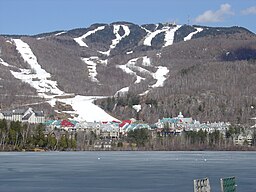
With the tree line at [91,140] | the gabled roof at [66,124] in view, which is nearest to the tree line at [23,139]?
the tree line at [91,140]

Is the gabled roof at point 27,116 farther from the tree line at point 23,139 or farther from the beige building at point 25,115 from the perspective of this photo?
the tree line at point 23,139

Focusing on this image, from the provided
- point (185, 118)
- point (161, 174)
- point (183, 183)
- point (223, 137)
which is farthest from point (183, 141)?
point (183, 183)

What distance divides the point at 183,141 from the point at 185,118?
61.6 meters

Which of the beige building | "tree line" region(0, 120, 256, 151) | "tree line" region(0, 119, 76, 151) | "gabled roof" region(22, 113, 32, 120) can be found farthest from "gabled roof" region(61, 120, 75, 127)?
"tree line" region(0, 119, 76, 151)

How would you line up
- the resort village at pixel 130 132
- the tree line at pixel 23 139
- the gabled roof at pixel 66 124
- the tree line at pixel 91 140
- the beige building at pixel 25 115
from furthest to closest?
the beige building at pixel 25 115
the gabled roof at pixel 66 124
the resort village at pixel 130 132
the tree line at pixel 91 140
the tree line at pixel 23 139

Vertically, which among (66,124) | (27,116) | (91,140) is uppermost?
(27,116)

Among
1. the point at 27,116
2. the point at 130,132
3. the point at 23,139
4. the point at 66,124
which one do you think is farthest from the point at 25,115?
the point at 23,139

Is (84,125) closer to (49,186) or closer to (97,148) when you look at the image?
(97,148)

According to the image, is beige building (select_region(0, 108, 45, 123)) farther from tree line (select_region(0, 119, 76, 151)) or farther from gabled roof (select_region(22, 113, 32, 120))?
tree line (select_region(0, 119, 76, 151))

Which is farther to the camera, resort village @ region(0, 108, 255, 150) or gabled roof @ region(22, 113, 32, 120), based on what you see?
gabled roof @ region(22, 113, 32, 120)

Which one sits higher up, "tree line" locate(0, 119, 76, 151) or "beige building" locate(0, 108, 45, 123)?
"beige building" locate(0, 108, 45, 123)

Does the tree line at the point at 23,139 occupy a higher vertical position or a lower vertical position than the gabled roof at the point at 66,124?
lower

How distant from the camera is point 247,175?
48.8 m

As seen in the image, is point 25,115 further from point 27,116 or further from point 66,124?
point 66,124
